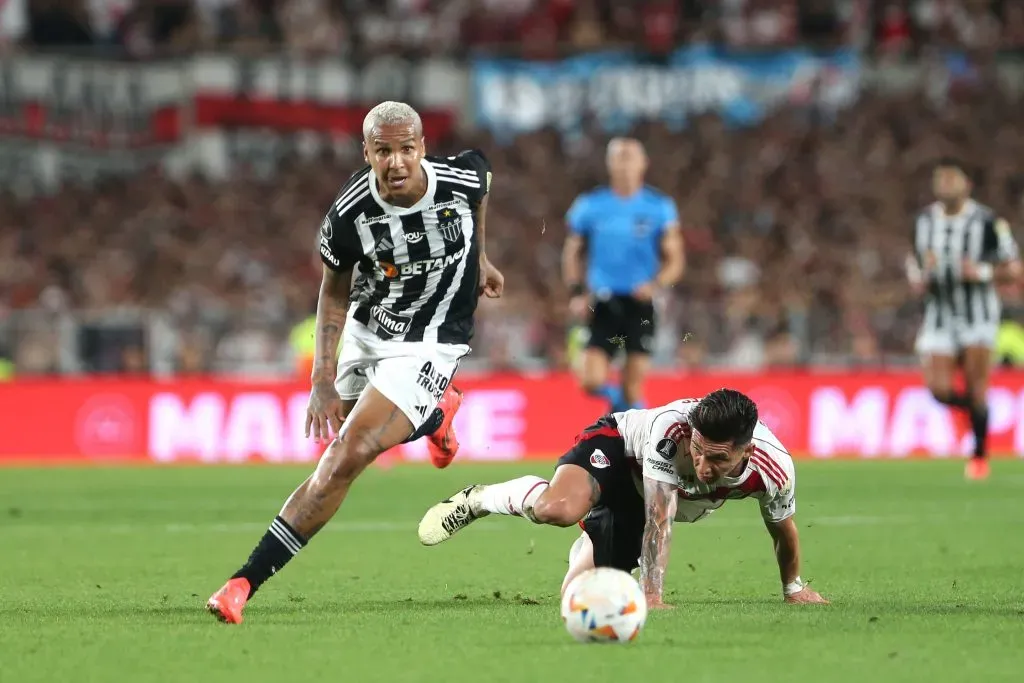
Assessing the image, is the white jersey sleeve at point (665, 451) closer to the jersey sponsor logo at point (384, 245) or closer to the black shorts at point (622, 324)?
the jersey sponsor logo at point (384, 245)

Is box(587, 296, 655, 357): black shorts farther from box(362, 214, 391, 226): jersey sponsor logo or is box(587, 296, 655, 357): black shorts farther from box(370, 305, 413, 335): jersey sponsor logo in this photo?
box(362, 214, 391, 226): jersey sponsor logo

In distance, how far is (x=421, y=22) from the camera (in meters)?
26.5

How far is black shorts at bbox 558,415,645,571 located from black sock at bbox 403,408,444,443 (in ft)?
1.86

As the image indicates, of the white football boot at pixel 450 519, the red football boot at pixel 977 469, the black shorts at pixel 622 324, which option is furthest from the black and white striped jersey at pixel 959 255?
the white football boot at pixel 450 519

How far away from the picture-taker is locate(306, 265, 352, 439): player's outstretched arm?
6379 mm

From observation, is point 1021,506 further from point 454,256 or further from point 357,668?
point 357,668

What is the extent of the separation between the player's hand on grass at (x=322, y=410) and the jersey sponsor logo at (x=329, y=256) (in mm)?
493

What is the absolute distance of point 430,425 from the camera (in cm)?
686

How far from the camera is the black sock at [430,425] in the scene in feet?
22.0

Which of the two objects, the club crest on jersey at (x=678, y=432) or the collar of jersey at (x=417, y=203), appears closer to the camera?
the club crest on jersey at (x=678, y=432)

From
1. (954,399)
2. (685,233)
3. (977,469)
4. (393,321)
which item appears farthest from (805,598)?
(685,233)

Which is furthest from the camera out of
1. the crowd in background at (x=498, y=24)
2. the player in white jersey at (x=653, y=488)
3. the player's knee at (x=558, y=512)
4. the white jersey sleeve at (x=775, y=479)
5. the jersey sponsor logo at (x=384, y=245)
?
the crowd in background at (x=498, y=24)

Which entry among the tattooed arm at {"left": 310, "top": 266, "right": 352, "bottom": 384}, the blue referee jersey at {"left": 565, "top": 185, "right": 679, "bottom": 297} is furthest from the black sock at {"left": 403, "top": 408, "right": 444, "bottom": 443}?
the blue referee jersey at {"left": 565, "top": 185, "right": 679, "bottom": 297}

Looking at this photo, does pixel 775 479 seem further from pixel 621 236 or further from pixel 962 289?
pixel 962 289
